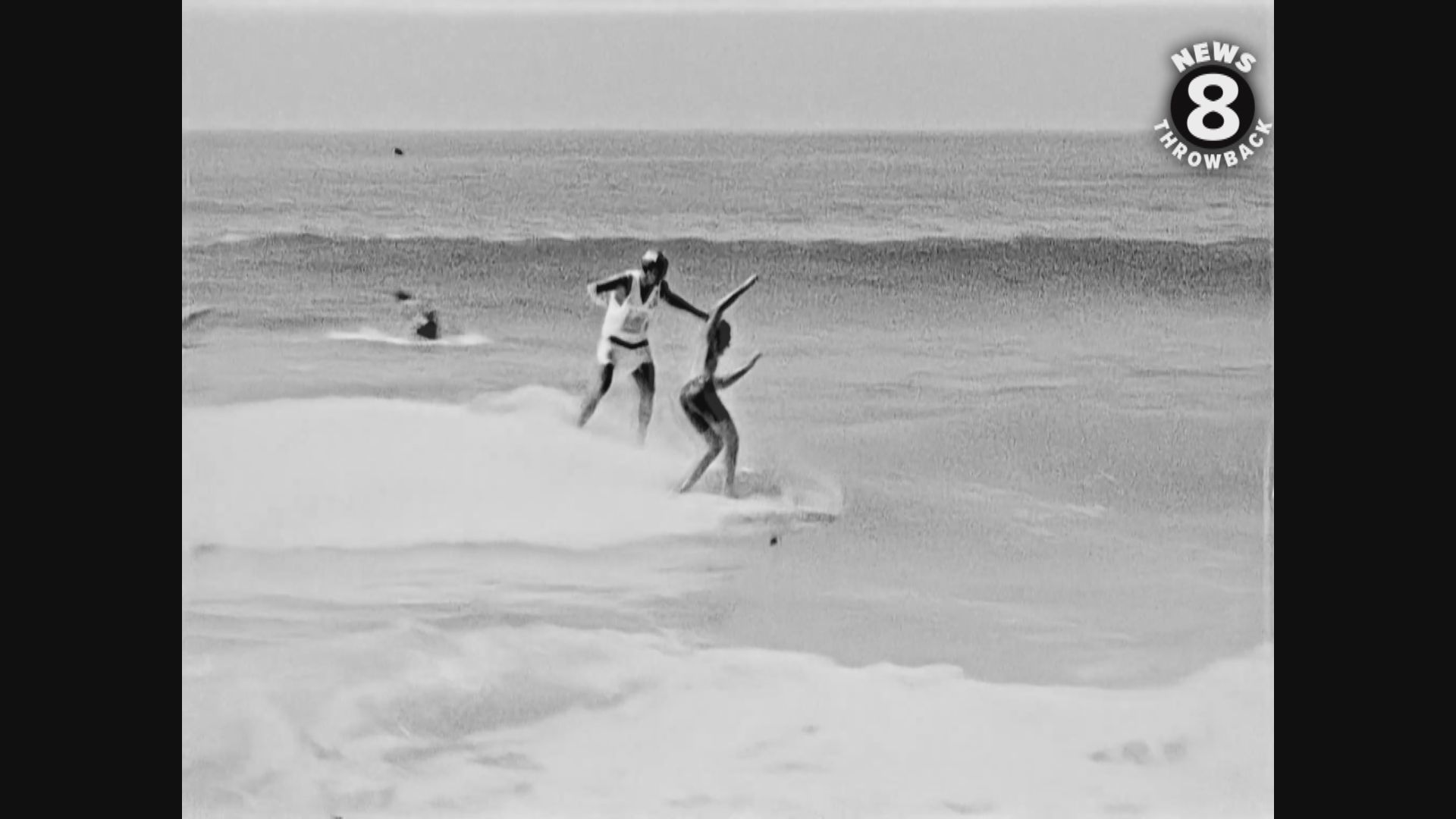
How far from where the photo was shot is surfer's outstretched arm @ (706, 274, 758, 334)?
3.60 m

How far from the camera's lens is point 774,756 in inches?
138

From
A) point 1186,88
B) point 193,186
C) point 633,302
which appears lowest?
point 633,302

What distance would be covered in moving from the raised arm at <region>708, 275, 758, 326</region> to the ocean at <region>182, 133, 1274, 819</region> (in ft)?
0.11

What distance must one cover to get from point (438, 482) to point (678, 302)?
649mm

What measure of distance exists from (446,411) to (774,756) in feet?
3.35

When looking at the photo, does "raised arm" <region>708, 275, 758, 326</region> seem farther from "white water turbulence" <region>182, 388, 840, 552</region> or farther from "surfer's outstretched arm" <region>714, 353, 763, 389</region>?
"white water turbulence" <region>182, 388, 840, 552</region>

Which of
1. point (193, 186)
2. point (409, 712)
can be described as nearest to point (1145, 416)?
point (409, 712)

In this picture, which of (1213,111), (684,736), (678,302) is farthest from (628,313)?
(1213,111)

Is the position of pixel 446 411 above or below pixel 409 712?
above

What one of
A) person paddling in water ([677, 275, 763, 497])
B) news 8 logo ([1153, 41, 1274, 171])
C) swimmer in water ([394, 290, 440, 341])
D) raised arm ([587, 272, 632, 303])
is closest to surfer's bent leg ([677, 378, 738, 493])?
person paddling in water ([677, 275, 763, 497])

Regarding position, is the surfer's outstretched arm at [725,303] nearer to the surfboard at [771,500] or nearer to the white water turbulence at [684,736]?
the surfboard at [771,500]

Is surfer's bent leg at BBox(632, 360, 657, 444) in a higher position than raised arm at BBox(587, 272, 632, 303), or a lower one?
lower

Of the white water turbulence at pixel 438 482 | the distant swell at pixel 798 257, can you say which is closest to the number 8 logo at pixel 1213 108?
the distant swell at pixel 798 257

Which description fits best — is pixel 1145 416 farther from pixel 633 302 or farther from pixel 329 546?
pixel 329 546
